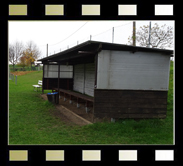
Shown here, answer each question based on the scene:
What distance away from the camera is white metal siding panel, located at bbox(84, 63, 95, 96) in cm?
1182

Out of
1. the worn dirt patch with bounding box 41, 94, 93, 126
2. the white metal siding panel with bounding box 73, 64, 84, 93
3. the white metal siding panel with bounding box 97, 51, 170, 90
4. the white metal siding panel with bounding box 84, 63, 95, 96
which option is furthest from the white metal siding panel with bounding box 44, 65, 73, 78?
the white metal siding panel with bounding box 97, 51, 170, 90

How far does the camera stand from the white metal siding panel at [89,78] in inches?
465

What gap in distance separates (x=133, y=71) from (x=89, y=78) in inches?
234

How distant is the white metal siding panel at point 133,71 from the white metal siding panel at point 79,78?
723cm

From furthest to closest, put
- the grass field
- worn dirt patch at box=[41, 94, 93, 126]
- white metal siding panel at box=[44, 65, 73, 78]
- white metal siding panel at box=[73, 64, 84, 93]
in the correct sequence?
white metal siding panel at box=[44, 65, 73, 78] < white metal siding panel at box=[73, 64, 84, 93] < worn dirt patch at box=[41, 94, 93, 126] < the grass field

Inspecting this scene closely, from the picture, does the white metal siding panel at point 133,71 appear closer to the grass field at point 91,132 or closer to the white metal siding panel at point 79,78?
the grass field at point 91,132

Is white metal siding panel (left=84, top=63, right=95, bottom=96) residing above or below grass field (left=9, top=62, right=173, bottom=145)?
above

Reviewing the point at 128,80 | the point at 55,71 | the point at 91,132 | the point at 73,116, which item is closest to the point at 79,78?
the point at 55,71

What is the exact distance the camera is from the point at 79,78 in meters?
14.7

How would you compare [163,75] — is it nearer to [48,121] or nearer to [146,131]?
[146,131]

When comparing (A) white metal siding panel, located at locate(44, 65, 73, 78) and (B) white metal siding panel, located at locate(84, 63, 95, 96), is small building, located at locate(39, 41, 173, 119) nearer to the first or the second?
(B) white metal siding panel, located at locate(84, 63, 95, 96)

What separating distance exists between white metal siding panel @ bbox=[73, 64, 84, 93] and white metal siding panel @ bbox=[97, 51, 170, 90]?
23.7 ft

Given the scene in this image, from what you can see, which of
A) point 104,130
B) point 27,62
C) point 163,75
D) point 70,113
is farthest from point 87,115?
point 27,62

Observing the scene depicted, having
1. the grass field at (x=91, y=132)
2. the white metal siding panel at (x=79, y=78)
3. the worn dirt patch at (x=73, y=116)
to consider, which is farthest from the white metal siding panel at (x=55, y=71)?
the grass field at (x=91, y=132)
